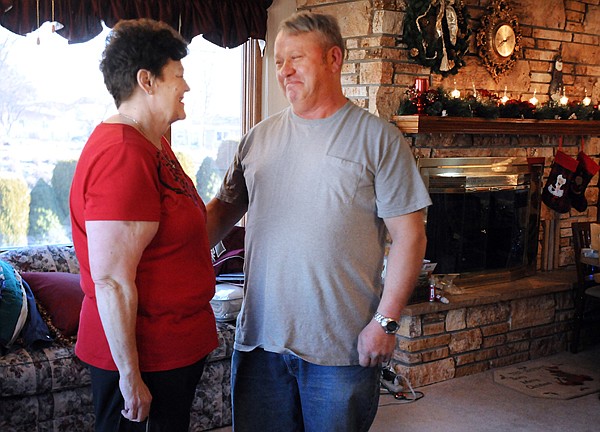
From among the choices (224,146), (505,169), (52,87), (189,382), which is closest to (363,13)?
(224,146)

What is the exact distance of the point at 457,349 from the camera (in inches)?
178

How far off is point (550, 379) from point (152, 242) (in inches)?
136

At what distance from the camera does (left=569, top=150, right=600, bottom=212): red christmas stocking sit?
5.34 metres

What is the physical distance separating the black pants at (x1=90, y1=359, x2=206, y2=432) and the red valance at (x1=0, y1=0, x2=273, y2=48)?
242 cm

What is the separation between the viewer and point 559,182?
17.3 feet

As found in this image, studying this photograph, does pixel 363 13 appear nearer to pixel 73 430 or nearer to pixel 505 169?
pixel 505 169

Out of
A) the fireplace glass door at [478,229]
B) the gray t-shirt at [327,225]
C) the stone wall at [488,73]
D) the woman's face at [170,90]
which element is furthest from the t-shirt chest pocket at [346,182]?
the fireplace glass door at [478,229]

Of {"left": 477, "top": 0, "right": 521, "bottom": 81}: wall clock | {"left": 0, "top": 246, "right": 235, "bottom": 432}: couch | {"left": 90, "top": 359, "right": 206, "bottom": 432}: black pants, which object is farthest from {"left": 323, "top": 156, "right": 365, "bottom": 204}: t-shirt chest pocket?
{"left": 477, "top": 0, "right": 521, "bottom": 81}: wall clock

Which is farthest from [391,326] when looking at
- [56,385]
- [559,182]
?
[559,182]

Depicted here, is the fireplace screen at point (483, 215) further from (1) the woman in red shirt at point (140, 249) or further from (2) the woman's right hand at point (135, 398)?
(2) the woman's right hand at point (135, 398)

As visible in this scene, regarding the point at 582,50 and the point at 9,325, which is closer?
the point at 9,325

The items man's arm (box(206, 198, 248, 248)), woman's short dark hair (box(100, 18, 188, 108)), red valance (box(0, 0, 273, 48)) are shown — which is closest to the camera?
woman's short dark hair (box(100, 18, 188, 108))

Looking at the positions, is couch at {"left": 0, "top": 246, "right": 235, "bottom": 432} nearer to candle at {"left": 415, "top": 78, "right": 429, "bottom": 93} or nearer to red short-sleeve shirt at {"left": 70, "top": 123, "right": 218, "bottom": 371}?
red short-sleeve shirt at {"left": 70, "top": 123, "right": 218, "bottom": 371}

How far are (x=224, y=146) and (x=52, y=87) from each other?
3.45 ft
